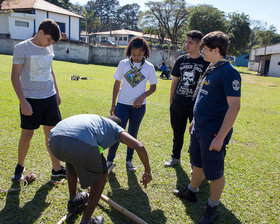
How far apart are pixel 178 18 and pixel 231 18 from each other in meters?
11.1

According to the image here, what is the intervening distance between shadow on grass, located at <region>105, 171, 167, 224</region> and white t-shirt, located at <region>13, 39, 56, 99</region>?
5.31 ft

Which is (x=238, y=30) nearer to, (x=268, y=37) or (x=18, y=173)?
(x=268, y=37)

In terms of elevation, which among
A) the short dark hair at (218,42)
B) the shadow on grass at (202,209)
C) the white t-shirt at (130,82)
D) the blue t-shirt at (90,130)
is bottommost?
the shadow on grass at (202,209)

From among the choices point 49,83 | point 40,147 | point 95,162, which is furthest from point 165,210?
point 40,147

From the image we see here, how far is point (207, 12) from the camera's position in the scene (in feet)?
121

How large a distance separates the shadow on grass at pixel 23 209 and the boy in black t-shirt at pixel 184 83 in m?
2.04

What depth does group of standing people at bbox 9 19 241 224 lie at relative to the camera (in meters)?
2.29

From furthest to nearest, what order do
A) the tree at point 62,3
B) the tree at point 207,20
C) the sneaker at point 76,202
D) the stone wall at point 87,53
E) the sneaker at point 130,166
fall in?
the tree at point 62,3, the tree at point 207,20, the stone wall at point 87,53, the sneaker at point 130,166, the sneaker at point 76,202

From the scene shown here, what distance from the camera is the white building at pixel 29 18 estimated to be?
103 feet

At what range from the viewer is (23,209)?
2836mm

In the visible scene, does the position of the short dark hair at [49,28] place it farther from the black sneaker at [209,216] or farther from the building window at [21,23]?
the building window at [21,23]

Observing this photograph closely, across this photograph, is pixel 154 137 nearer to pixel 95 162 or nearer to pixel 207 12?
pixel 95 162

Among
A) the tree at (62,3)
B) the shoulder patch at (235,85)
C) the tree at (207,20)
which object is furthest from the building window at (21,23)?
the shoulder patch at (235,85)

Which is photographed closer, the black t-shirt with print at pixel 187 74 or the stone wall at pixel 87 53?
the black t-shirt with print at pixel 187 74
